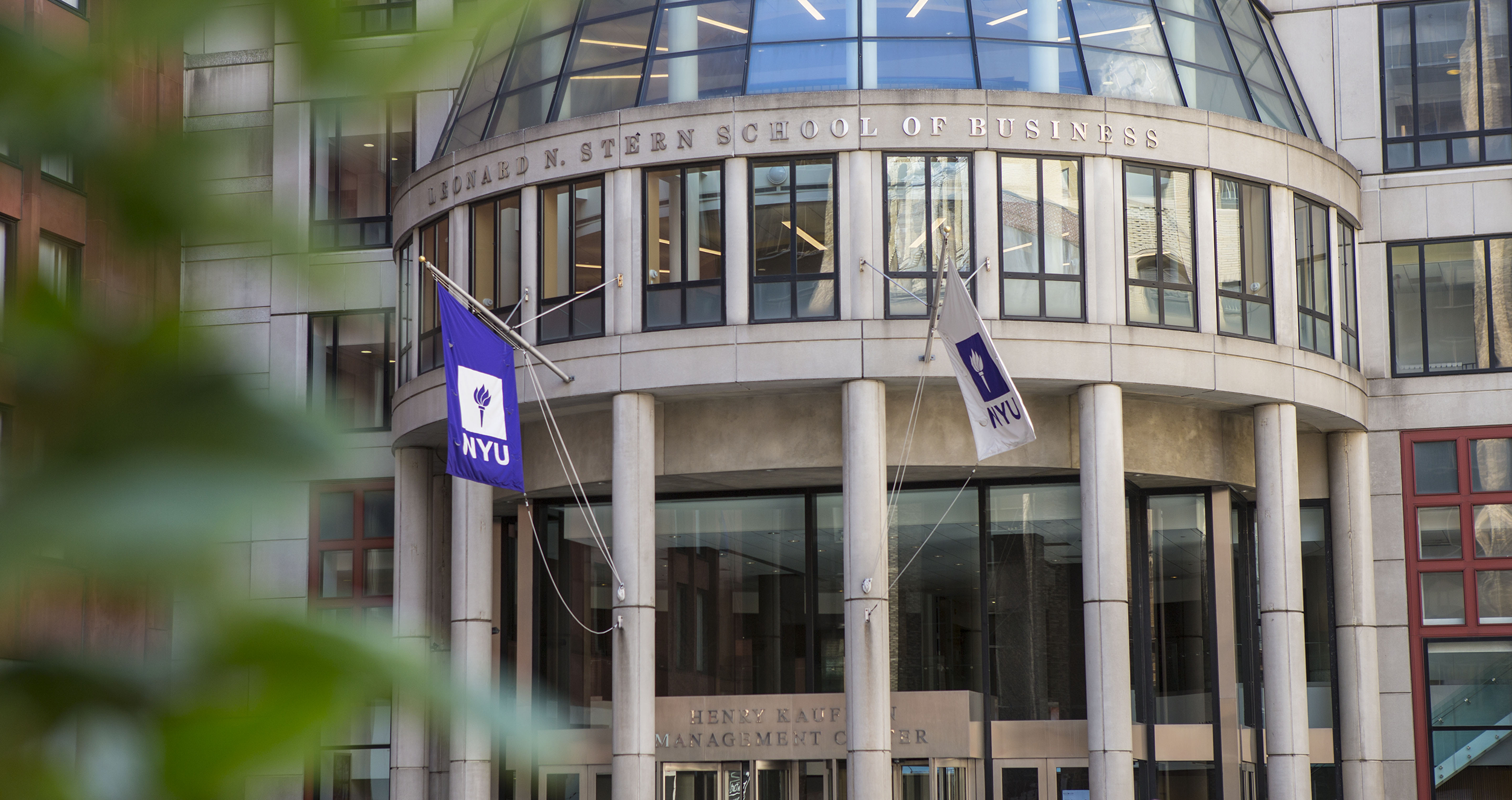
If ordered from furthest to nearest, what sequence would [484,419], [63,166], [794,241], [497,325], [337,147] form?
[794,241] → [497,325] → [484,419] → [337,147] → [63,166]

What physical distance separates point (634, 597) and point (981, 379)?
20.6 feet

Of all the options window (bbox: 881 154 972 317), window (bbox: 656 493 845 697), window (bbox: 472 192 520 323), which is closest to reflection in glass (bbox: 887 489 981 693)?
window (bbox: 656 493 845 697)

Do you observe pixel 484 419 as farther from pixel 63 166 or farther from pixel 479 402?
pixel 63 166

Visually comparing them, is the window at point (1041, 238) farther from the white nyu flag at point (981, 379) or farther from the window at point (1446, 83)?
the window at point (1446, 83)

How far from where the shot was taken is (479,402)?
76.3 ft

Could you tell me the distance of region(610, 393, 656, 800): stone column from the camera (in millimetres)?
23766

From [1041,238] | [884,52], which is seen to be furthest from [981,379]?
[884,52]

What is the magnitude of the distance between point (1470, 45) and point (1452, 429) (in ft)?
21.5

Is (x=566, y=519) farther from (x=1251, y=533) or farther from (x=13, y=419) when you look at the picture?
(x=13, y=419)

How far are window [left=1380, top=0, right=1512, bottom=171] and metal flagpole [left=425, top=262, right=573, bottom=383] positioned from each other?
14762 millimetres

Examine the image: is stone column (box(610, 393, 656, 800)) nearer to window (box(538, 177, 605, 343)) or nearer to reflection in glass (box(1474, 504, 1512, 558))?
window (box(538, 177, 605, 343))

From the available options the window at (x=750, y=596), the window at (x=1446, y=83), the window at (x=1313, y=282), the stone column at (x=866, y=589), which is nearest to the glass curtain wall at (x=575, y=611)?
the window at (x=750, y=596)

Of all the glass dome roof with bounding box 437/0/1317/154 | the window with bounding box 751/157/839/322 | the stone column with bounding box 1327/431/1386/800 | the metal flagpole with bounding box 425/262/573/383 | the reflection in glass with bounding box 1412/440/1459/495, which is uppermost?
the glass dome roof with bounding box 437/0/1317/154

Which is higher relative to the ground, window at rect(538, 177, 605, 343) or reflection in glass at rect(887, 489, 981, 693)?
window at rect(538, 177, 605, 343)
